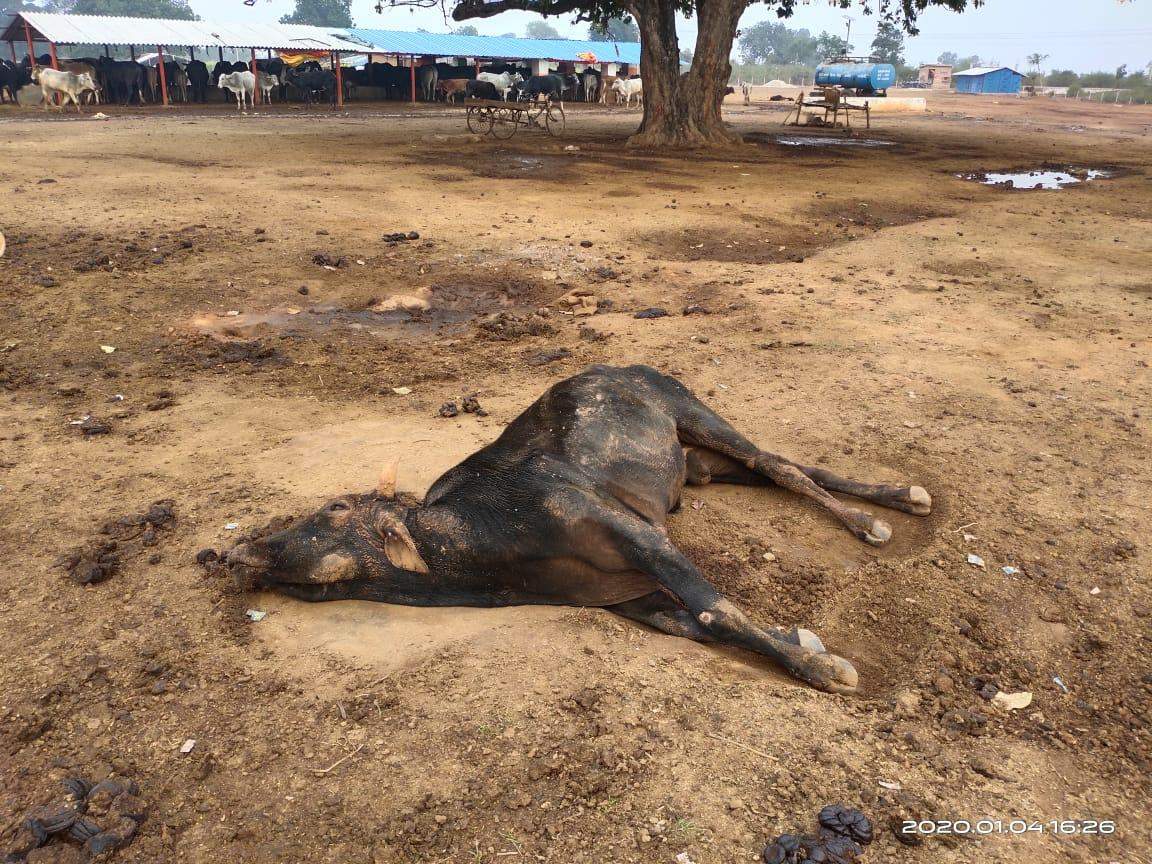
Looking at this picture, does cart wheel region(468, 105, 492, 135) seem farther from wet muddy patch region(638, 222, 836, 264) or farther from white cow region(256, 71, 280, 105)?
white cow region(256, 71, 280, 105)

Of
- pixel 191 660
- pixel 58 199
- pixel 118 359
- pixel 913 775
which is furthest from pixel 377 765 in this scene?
pixel 58 199

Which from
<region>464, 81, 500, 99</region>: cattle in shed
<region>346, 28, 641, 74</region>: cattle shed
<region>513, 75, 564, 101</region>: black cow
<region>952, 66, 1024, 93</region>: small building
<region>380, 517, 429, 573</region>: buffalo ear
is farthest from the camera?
<region>952, 66, 1024, 93</region>: small building

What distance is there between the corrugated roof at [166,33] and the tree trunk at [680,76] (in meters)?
18.8

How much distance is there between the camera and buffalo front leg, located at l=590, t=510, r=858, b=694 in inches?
119

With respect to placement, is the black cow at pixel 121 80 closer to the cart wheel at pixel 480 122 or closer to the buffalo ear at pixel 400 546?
the cart wheel at pixel 480 122

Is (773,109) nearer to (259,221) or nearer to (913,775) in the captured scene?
(259,221)

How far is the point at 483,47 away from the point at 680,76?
83.7 feet

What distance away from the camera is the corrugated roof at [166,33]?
29250mm

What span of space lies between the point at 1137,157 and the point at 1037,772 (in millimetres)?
21208

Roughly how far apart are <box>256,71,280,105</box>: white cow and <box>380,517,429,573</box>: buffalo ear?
115ft

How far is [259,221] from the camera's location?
970 centimetres

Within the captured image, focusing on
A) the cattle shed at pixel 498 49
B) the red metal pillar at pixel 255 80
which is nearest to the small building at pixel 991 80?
the cattle shed at pixel 498 49

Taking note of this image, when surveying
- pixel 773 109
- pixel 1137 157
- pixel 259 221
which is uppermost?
pixel 773 109

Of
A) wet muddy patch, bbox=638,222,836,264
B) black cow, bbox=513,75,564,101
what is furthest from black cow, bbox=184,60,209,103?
wet muddy patch, bbox=638,222,836,264
